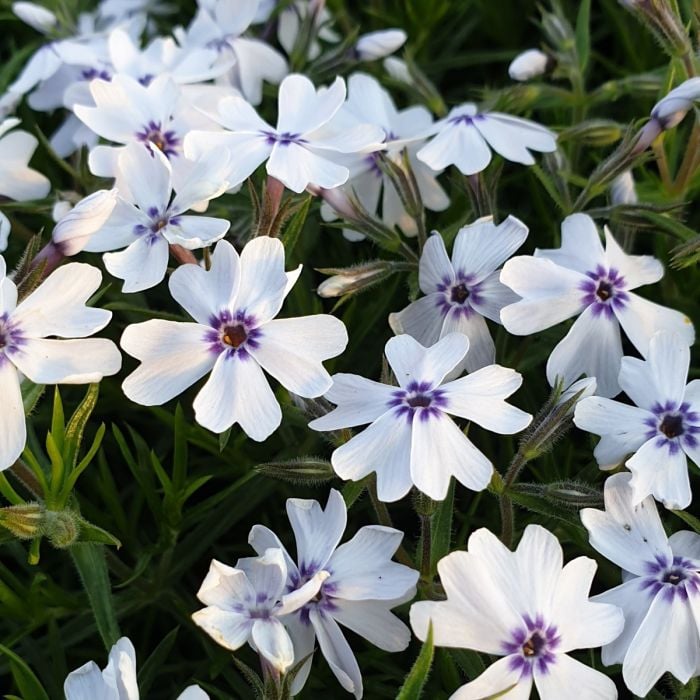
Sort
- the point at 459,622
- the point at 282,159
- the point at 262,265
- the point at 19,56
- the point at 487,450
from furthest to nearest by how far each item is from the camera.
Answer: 1. the point at 19,56
2. the point at 487,450
3. the point at 282,159
4. the point at 262,265
5. the point at 459,622

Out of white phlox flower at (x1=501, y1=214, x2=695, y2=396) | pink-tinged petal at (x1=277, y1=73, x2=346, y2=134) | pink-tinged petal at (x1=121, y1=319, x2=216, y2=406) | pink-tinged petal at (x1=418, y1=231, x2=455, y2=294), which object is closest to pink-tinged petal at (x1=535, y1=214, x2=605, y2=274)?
white phlox flower at (x1=501, y1=214, x2=695, y2=396)

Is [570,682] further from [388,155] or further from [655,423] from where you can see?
[388,155]

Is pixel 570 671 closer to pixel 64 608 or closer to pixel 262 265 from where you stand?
pixel 262 265

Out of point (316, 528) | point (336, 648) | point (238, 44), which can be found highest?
point (238, 44)

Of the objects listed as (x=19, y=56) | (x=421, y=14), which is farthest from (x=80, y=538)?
(x=421, y=14)

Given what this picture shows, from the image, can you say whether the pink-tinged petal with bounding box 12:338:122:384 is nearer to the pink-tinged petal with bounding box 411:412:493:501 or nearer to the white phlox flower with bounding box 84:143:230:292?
the white phlox flower with bounding box 84:143:230:292

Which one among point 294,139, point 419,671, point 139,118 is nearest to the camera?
point 419,671

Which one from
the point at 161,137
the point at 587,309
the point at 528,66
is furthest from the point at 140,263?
the point at 528,66
